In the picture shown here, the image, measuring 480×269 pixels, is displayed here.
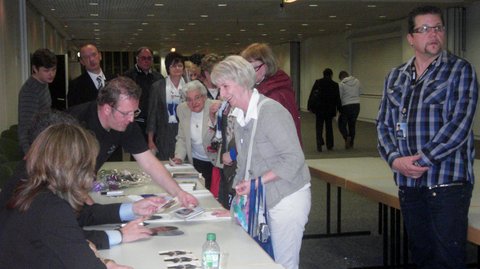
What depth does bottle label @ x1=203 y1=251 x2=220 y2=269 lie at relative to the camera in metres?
2.18

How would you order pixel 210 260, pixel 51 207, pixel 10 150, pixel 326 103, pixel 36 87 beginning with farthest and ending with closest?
pixel 326 103 < pixel 10 150 < pixel 36 87 < pixel 210 260 < pixel 51 207

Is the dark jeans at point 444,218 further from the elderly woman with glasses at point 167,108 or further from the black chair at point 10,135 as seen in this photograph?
the black chair at point 10,135

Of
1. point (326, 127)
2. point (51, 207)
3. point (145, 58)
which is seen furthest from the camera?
point (326, 127)

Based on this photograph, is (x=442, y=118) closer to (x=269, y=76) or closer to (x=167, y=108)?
(x=269, y=76)

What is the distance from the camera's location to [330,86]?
12023 mm

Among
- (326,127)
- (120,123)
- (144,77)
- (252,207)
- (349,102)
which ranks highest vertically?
(144,77)

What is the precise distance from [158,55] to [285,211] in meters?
34.5

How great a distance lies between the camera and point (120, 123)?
10.1 ft

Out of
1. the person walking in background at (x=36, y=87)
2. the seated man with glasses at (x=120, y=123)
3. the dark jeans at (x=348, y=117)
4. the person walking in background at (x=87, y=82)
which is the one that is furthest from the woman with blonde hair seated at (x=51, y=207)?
the dark jeans at (x=348, y=117)

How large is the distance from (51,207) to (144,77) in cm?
493

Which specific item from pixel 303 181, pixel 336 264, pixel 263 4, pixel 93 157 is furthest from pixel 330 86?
pixel 93 157

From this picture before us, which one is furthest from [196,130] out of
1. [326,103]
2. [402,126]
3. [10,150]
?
[326,103]

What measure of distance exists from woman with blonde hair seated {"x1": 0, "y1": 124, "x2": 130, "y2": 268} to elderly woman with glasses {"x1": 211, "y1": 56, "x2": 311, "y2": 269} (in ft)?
4.31

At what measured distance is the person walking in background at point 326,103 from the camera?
11.9m
